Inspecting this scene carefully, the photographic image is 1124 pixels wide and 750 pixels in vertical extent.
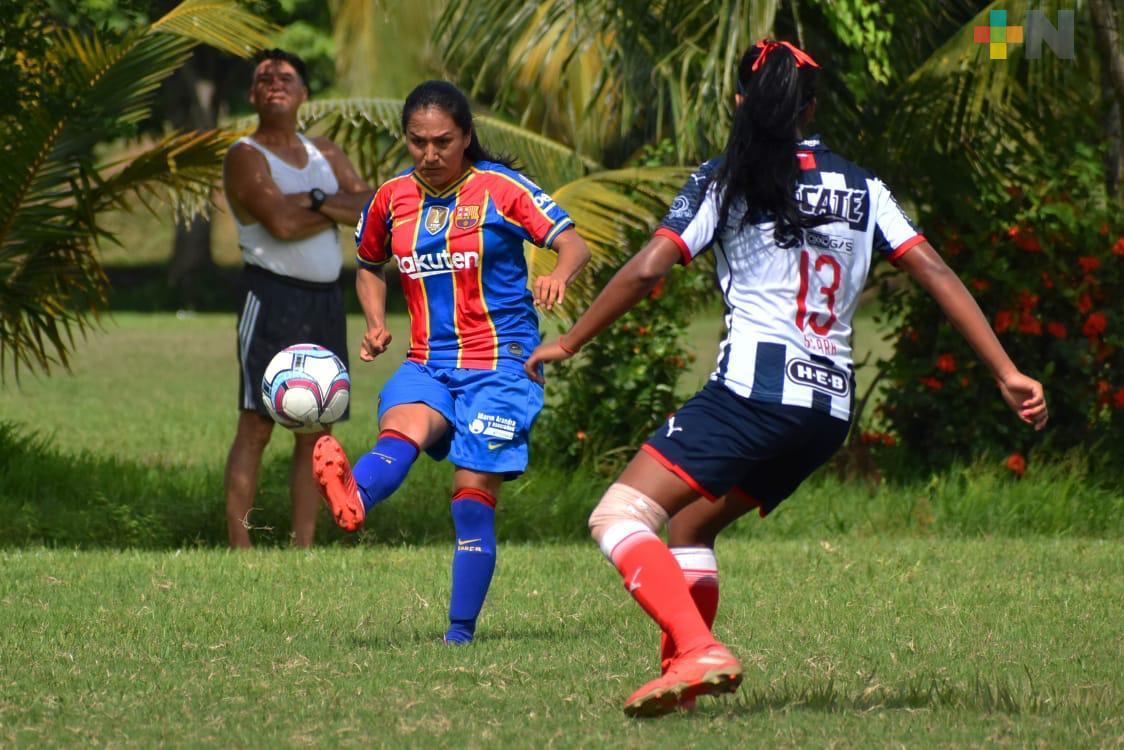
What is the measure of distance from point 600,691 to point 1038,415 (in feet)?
4.93

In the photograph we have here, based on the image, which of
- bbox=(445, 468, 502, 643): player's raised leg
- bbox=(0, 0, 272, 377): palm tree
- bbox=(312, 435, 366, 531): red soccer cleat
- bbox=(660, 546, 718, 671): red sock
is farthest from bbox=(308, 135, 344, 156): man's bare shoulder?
bbox=(660, 546, 718, 671): red sock

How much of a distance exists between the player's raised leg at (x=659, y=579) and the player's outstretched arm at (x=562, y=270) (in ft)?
3.00

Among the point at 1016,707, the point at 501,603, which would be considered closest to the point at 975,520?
the point at 501,603

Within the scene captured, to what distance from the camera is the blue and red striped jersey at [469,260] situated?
19.8ft

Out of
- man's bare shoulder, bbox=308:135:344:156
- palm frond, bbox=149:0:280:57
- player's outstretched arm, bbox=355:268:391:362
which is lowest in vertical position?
player's outstretched arm, bbox=355:268:391:362

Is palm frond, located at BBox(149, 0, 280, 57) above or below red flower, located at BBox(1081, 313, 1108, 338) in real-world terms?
above

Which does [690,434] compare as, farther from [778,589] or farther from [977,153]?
[977,153]

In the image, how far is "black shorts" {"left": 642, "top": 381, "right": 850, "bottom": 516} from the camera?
183 inches

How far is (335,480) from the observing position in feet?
17.1

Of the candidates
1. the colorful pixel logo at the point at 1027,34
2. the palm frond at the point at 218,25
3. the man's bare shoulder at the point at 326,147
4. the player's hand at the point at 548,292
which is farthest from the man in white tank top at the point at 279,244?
the colorful pixel logo at the point at 1027,34

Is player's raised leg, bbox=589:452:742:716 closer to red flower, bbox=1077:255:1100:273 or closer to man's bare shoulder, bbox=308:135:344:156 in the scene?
man's bare shoulder, bbox=308:135:344:156

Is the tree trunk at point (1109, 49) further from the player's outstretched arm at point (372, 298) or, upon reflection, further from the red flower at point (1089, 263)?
the player's outstretched arm at point (372, 298)

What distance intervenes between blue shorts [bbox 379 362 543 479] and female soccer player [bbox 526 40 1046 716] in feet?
3.99

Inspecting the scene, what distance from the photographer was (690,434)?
184 inches
